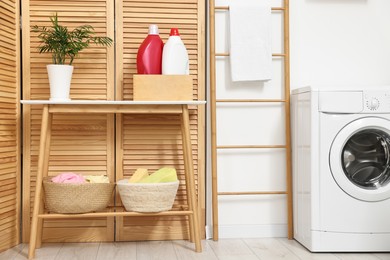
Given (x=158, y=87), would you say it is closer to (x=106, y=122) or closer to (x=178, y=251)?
(x=106, y=122)

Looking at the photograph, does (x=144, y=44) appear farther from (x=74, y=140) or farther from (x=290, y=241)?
(x=290, y=241)

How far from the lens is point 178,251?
2527 mm

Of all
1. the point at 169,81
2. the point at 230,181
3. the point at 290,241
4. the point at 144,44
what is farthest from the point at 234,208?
the point at 144,44

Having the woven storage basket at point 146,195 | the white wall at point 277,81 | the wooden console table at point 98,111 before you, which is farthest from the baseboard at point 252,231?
the woven storage basket at point 146,195

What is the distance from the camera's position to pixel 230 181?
288cm

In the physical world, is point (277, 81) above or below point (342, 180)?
above

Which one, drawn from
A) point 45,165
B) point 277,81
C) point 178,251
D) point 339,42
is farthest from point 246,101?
point 45,165

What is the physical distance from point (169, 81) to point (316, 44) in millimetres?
995

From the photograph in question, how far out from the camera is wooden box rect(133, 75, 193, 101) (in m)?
2.50

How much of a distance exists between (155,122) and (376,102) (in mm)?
1166

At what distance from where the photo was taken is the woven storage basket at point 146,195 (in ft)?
7.90

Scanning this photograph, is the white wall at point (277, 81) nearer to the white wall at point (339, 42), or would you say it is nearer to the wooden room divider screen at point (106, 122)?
the white wall at point (339, 42)

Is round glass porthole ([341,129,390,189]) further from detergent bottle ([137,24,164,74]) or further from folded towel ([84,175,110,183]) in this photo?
folded towel ([84,175,110,183])

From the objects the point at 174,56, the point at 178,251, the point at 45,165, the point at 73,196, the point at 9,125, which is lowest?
the point at 178,251
